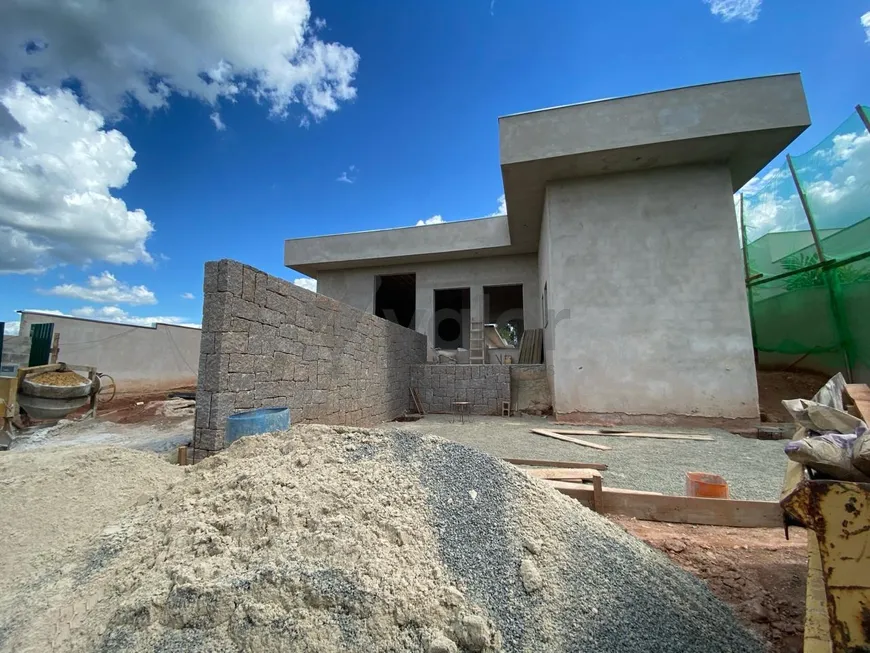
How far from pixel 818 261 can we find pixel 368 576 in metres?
10.8

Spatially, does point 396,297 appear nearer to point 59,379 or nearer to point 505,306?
point 505,306

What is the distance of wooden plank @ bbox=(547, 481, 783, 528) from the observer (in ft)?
9.00

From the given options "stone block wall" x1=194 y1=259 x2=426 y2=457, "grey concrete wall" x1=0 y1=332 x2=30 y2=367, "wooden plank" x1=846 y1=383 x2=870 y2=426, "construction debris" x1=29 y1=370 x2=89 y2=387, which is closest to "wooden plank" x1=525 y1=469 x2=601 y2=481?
"wooden plank" x1=846 y1=383 x2=870 y2=426

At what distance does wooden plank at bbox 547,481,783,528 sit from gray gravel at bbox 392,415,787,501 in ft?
2.94

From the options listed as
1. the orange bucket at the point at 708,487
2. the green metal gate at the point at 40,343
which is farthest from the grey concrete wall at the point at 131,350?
the orange bucket at the point at 708,487

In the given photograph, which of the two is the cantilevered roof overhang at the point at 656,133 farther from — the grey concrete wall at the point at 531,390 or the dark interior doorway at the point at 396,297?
the dark interior doorway at the point at 396,297

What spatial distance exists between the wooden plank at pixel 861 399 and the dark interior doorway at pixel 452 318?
15.4 m

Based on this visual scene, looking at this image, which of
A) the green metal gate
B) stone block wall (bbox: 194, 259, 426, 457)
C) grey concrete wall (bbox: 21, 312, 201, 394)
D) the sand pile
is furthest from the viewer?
grey concrete wall (bbox: 21, 312, 201, 394)

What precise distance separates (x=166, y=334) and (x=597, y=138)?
14413 mm

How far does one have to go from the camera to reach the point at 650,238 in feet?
25.4

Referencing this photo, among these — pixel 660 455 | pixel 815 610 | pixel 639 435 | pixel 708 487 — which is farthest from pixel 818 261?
pixel 815 610

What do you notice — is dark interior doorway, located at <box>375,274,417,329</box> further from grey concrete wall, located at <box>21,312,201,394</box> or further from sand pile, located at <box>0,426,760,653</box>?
sand pile, located at <box>0,426,760,653</box>

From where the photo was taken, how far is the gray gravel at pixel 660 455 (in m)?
3.94

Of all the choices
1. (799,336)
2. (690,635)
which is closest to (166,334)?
(690,635)
